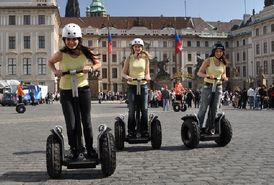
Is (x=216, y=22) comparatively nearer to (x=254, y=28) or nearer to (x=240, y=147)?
(x=254, y=28)

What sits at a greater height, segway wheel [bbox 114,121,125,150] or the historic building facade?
the historic building facade

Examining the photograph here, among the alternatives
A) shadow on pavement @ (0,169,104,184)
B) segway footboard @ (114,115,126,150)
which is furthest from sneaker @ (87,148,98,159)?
segway footboard @ (114,115,126,150)

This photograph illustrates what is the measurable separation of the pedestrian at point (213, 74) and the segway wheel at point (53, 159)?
386 centimetres

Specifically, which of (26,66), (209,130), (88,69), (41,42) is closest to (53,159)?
(88,69)

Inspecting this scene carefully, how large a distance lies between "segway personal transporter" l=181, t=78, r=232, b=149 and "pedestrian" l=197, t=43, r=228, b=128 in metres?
0.07

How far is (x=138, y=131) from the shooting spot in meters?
9.13

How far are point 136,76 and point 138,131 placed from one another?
101 cm

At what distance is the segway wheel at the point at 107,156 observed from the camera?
20.3 ft

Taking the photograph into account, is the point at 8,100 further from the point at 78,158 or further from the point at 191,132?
the point at 78,158

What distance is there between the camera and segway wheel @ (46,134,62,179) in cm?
618

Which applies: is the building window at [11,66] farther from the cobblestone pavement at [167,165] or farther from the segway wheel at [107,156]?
the segway wheel at [107,156]

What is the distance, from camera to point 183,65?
350 feet

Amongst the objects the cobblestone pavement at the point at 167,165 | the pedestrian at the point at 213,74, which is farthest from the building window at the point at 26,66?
the pedestrian at the point at 213,74

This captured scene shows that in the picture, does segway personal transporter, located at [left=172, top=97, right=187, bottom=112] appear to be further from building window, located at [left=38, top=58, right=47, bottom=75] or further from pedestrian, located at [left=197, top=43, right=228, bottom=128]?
building window, located at [left=38, top=58, right=47, bottom=75]
